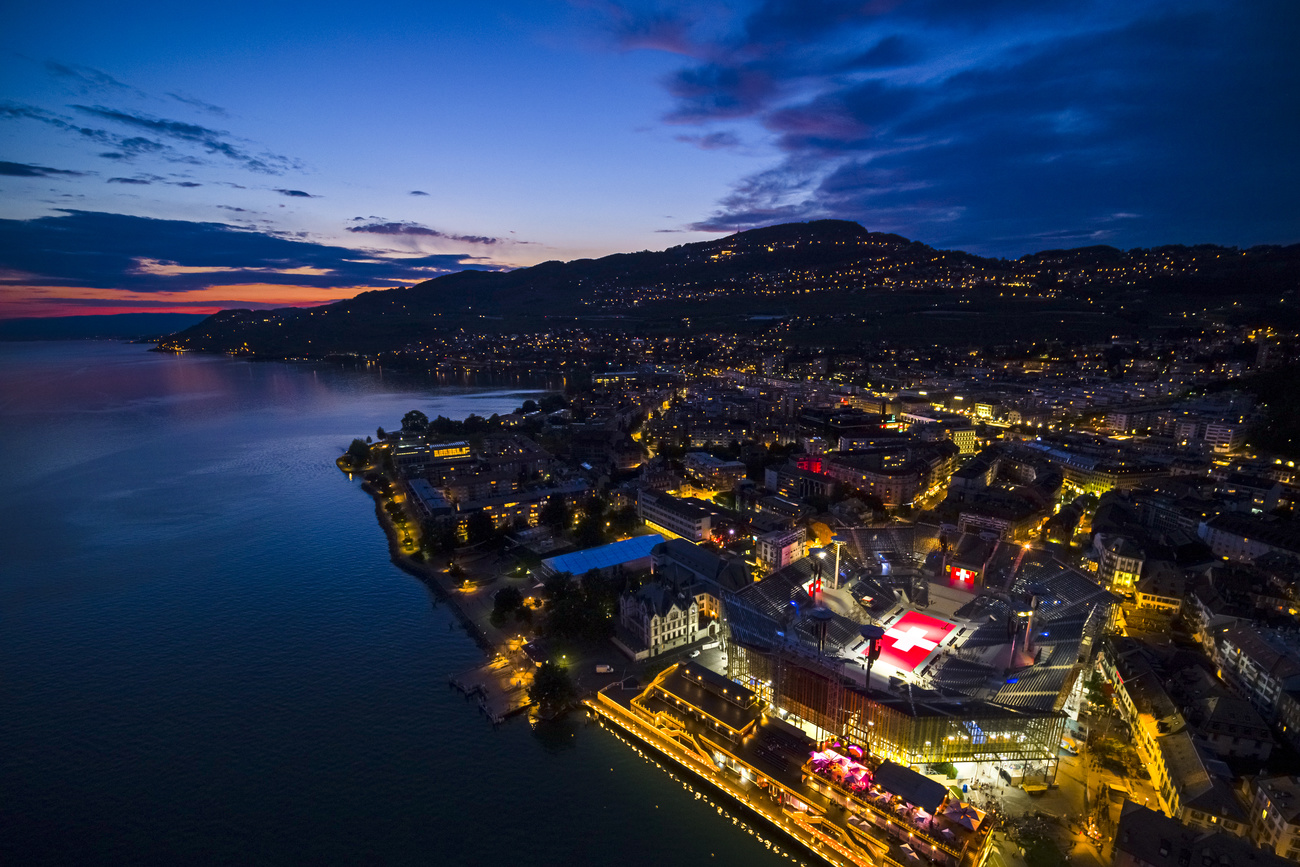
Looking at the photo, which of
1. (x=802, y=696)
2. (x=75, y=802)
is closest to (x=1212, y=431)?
(x=802, y=696)

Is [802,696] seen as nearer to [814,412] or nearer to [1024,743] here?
[1024,743]

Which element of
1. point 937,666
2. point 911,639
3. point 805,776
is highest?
point 937,666

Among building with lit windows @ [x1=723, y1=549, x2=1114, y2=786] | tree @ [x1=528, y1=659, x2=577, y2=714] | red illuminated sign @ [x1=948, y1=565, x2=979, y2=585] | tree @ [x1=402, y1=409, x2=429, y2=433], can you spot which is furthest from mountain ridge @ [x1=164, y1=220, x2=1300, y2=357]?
tree @ [x1=528, y1=659, x2=577, y2=714]

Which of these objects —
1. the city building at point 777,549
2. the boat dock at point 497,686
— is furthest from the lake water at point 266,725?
the city building at point 777,549

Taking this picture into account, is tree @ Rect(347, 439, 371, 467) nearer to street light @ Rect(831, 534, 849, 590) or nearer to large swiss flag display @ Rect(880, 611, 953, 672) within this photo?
street light @ Rect(831, 534, 849, 590)

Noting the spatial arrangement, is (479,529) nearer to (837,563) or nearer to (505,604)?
(505,604)

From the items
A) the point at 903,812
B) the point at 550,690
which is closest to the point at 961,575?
the point at 903,812
